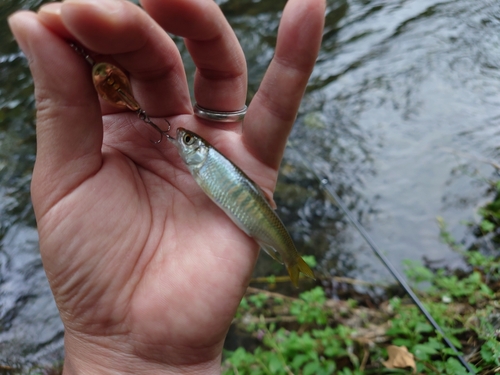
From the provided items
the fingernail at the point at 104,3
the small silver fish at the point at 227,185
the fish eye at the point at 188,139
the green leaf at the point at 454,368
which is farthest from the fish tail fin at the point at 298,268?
the fingernail at the point at 104,3

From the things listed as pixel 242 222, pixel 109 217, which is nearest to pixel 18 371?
pixel 109 217

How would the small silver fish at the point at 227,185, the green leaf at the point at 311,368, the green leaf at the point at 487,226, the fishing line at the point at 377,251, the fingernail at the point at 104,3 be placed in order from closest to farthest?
the fingernail at the point at 104,3
the small silver fish at the point at 227,185
the green leaf at the point at 311,368
the fishing line at the point at 377,251
the green leaf at the point at 487,226

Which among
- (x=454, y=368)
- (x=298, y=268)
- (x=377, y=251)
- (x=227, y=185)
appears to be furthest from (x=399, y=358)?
(x=227, y=185)

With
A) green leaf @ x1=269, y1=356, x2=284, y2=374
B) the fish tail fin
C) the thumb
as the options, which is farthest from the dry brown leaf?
the thumb

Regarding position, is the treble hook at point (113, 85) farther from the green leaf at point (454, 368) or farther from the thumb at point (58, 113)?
the green leaf at point (454, 368)

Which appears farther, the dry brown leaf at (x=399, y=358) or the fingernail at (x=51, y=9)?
the dry brown leaf at (x=399, y=358)

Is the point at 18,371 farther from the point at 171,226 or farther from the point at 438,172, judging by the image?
the point at 438,172

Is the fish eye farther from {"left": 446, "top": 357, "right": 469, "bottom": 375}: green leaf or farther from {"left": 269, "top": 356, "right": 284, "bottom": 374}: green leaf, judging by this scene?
{"left": 446, "top": 357, "right": 469, "bottom": 375}: green leaf
